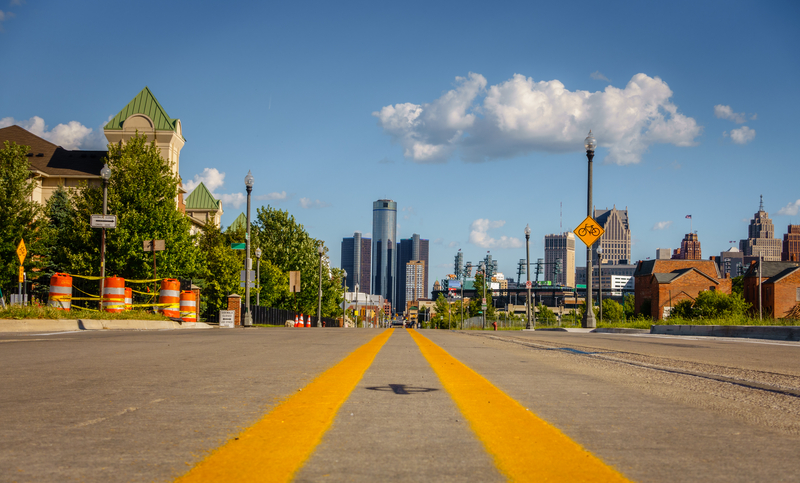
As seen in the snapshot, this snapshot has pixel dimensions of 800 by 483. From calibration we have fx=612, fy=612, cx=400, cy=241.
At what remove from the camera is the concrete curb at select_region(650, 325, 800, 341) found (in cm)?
1667

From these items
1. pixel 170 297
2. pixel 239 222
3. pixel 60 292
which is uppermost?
pixel 239 222

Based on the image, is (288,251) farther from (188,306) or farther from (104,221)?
(104,221)

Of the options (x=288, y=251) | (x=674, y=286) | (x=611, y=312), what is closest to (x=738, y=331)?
(x=288, y=251)

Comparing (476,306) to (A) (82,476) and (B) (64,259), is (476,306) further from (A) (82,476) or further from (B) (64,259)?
(A) (82,476)

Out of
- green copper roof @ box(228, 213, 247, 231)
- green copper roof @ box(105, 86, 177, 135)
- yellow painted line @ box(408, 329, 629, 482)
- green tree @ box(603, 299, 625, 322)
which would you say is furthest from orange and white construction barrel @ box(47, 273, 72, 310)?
green tree @ box(603, 299, 625, 322)

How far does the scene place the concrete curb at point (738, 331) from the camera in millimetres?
16672

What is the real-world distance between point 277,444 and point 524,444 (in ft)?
3.69

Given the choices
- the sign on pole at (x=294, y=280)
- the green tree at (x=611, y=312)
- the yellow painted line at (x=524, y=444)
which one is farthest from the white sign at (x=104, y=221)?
the green tree at (x=611, y=312)

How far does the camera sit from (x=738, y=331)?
18859 millimetres

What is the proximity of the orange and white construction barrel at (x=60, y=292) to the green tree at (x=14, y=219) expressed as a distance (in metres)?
17.4

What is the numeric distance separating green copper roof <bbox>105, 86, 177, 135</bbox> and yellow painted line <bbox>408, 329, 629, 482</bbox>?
61533 mm

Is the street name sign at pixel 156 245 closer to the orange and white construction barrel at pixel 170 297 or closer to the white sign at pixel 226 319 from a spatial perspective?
the orange and white construction barrel at pixel 170 297

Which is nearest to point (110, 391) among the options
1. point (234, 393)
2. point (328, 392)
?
point (234, 393)

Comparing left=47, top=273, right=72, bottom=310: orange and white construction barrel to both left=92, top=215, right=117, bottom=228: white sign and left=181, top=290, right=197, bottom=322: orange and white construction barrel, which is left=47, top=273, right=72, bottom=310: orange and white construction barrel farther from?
left=181, top=290, right=197, bottom=322: orange and white construction barrel
